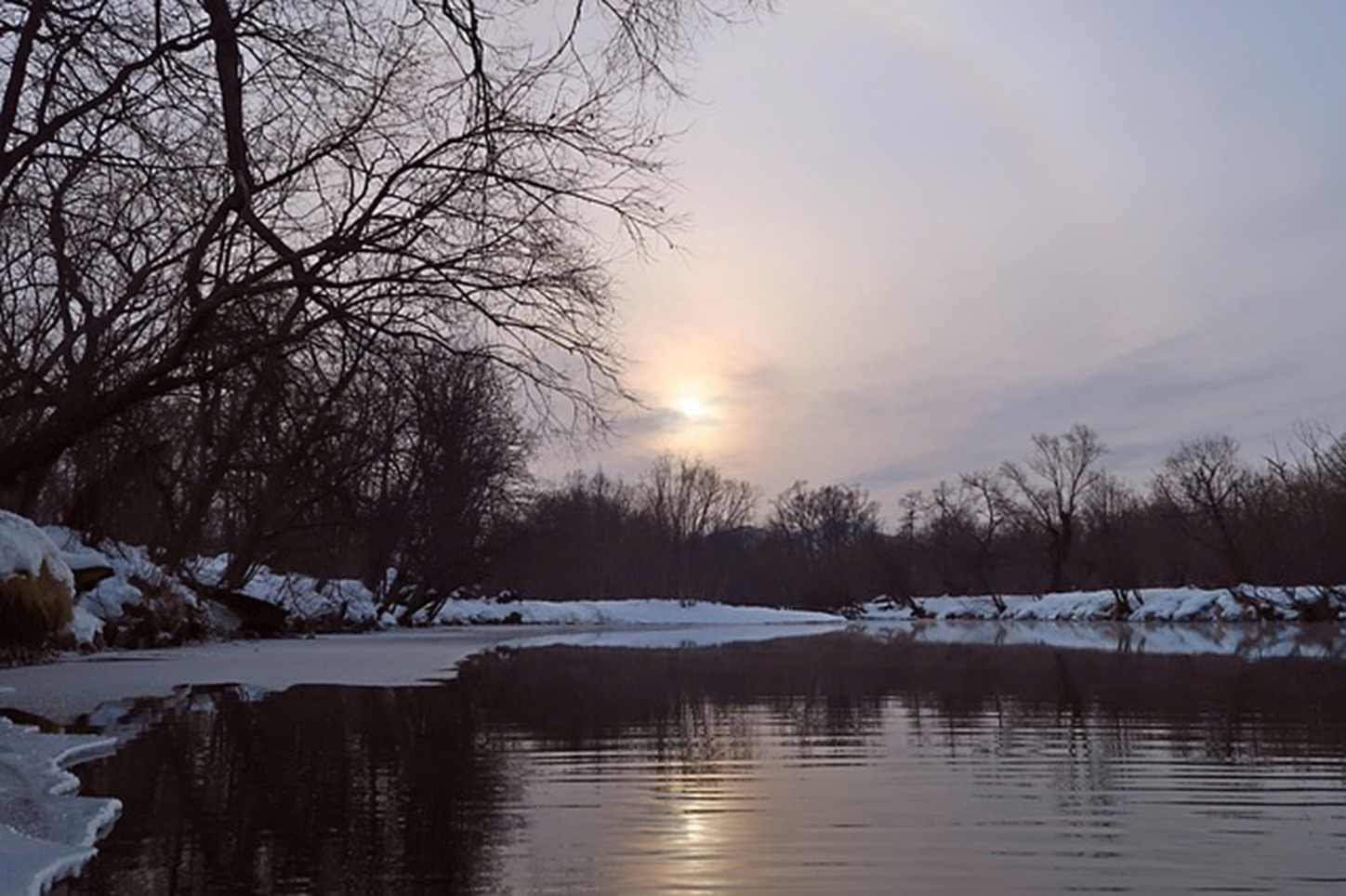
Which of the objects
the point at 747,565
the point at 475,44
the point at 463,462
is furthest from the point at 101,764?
the point at 747,565

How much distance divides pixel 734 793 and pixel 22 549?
1514 centimetres

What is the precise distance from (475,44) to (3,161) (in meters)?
3.66

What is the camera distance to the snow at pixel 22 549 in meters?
18.1

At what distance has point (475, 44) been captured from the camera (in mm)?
8047

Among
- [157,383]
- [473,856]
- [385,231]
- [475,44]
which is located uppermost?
[475,44]

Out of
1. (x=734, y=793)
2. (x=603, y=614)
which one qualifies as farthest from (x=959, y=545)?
(x=734, y=793)

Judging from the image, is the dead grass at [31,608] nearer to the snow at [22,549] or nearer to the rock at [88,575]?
the snow at [22,549]

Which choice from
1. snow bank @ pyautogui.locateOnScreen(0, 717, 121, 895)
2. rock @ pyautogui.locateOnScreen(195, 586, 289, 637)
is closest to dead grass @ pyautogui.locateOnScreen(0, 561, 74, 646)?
snow bank @ pyautogui.locateOnScreen(0, 717, 121, 895)

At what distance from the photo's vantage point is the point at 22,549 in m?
18.4

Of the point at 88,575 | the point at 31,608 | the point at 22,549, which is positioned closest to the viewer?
the point at 22,549

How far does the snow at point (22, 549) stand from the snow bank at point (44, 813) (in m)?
10.8

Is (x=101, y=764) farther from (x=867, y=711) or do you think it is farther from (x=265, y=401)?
(x=867, y=711)

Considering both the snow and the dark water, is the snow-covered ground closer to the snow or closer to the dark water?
the snow

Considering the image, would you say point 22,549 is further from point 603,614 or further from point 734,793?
point 603,614
